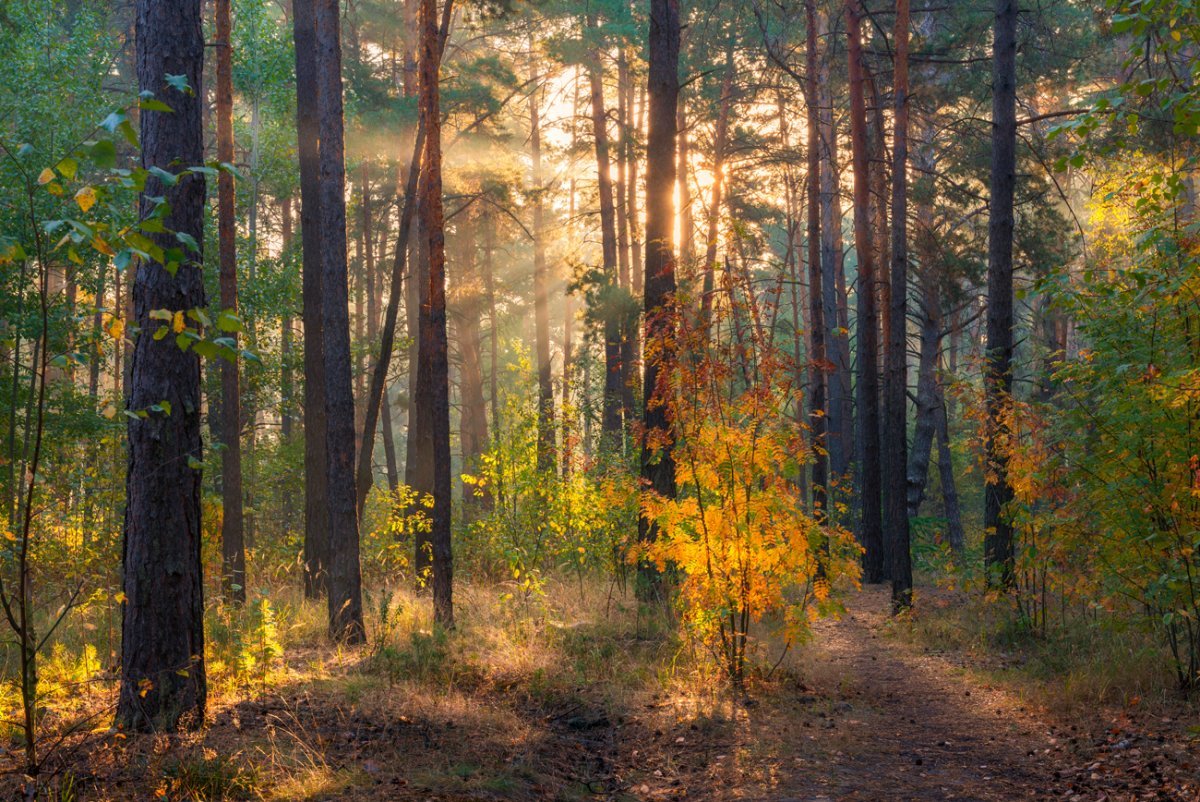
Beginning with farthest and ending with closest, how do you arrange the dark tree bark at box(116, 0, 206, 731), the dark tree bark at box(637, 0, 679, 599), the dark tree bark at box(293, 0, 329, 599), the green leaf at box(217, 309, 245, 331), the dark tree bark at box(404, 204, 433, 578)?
the dark tree bark at box(404, 204, 433, 578), the dark tree bark at box(293, 0, 329, 599), the dark tree bark at box(637, 0, 679, 599), the dark tree bark at box(116, 0, 206, 731), the green leaf at box(217, 309, 245, 331)

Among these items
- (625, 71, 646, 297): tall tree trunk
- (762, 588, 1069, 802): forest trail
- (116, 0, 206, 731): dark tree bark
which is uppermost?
(625, 71, 646, 297): tall tree trunk

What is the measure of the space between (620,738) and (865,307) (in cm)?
1045

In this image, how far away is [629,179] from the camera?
23344 millimetres

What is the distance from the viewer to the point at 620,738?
675 cm

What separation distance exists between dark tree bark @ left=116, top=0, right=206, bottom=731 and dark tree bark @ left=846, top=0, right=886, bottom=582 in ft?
30.6

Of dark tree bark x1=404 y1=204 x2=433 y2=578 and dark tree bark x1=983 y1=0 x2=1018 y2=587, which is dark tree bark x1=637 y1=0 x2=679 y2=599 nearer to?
dark tree bark x1=404 y1=204 x2=433 y2=578

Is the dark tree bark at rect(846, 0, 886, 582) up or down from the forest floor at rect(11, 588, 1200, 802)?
up

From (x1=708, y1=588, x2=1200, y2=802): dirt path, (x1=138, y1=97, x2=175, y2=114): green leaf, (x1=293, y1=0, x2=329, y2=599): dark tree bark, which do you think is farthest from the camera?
(x1=293, y1=0, x2=329, y2=599): dark tree bark

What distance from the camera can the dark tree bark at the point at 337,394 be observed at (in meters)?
10.2

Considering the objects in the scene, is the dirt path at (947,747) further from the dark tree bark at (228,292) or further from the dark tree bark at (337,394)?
the dark tree bark at (228,292)

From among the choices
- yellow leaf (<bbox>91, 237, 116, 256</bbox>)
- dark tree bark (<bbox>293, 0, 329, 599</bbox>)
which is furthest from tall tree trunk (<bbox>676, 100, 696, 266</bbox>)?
yellow leaf (<bbox>91, 237, 116, 256</bbox>)

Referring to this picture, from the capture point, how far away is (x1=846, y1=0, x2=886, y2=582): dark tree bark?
46.4 ft

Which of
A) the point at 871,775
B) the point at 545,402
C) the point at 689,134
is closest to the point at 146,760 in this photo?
the point at 871,775

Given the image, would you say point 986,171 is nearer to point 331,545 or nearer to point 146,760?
point 331,545
